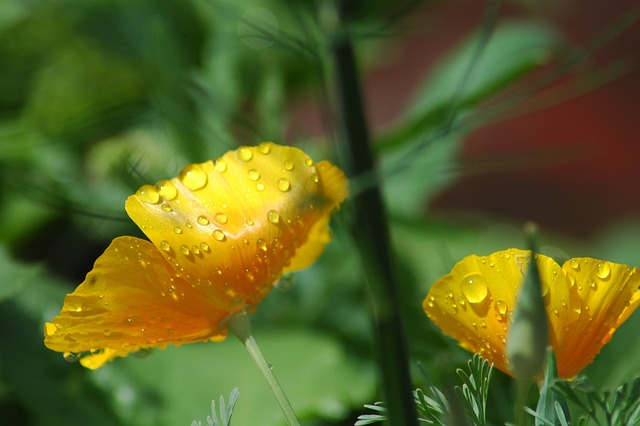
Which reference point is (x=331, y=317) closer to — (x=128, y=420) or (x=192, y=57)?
(x=128, y=420)

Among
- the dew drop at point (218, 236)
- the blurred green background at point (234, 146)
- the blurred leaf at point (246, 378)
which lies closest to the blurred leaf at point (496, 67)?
the blurred green background at point (234, 146)

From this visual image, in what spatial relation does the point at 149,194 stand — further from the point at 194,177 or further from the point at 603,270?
the point at 603,270

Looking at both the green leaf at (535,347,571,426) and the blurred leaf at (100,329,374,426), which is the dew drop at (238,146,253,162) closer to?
the green leaf at (535,347,571,426)

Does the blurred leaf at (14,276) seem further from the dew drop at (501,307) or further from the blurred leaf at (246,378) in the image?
the dew drop at (501,307)

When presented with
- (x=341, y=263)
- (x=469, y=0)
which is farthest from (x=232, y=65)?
(x=469, y=0)

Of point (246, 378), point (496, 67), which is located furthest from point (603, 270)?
point (496, 67)
